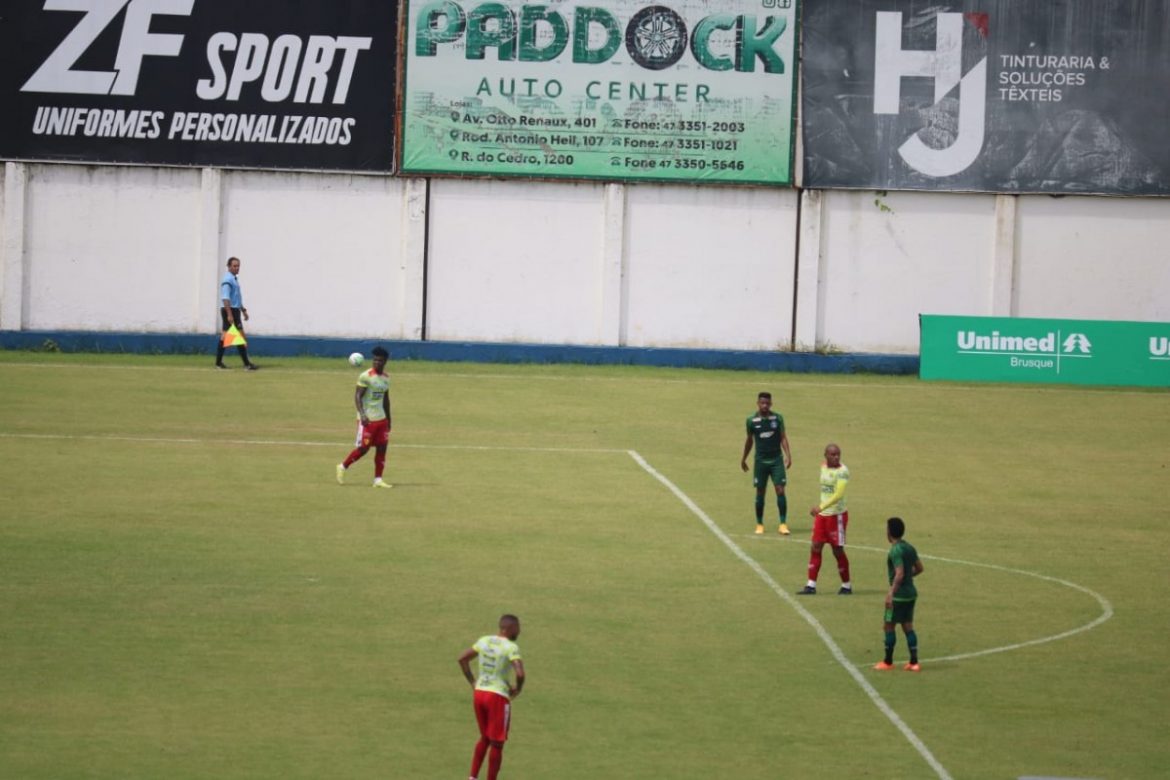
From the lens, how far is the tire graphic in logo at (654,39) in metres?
46.7

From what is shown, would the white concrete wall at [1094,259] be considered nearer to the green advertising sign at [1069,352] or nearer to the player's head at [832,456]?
the green advertising sign at [1069,352]

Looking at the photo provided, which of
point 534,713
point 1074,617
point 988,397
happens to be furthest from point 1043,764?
point 988,397

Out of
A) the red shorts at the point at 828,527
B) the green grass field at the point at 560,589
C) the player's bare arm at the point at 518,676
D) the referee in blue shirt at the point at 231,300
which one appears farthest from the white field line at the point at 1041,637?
the referee in blue shirt at the point at 231,300

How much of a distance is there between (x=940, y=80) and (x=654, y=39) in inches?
313

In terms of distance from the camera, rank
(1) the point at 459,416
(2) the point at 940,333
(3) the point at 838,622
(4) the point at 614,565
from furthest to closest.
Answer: (2) the point at 940,333 < (1) the point at 459,416 < (4) the point at 614,565 < (3) the point at 838,622

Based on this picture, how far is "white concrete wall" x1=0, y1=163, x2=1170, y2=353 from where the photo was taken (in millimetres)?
46188

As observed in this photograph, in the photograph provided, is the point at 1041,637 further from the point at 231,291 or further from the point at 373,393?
the point at 231,291

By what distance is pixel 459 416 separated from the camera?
36.5m

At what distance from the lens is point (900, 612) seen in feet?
58.0

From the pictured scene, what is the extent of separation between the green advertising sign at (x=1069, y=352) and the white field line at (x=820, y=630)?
1687 cm

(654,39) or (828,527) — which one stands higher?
(654,39)

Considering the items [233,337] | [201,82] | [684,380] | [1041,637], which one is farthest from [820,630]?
[201,82]

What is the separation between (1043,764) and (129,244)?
3569cm

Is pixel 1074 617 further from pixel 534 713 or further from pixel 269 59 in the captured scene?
pixel 269 59
